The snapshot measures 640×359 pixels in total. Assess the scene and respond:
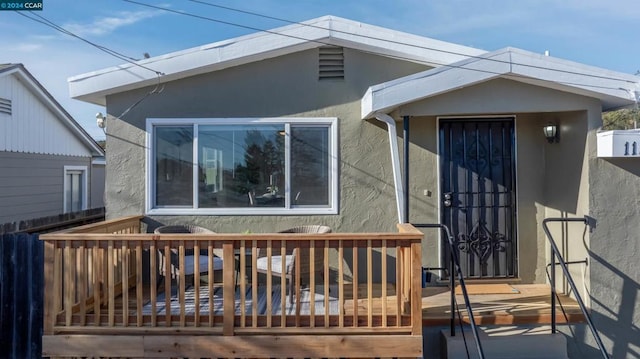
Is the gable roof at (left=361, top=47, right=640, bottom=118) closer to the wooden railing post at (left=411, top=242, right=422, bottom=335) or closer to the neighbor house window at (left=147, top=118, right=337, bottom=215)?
the neighbor house window at (left=147, top=118, right=337, bottom=215)

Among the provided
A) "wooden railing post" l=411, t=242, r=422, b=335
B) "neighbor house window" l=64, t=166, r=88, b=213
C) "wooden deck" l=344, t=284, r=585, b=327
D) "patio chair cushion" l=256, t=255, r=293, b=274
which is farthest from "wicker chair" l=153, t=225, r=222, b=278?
"neighbor house window" l=64, t=166, r=88, b=213

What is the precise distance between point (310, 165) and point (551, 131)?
2.78m

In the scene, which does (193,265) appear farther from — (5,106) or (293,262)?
(5,106)

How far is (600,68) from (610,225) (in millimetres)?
1556

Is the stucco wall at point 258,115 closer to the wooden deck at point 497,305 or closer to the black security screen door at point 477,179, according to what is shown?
the black security screen door at point 477,179

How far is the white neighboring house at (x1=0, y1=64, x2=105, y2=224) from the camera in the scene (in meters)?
8.28

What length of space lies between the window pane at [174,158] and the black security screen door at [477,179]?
3080 mm

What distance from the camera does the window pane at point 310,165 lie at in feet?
17.5

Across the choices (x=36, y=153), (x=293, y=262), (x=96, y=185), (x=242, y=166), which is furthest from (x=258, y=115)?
(x=96, y=185)

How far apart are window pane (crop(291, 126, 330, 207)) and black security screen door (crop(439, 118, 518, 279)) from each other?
1.42 meters

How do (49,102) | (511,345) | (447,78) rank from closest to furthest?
1. (511,345)
2. (447,78)
3. (49,102)

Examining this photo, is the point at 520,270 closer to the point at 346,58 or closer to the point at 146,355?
the point at 346,58

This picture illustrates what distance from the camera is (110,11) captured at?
7352mm

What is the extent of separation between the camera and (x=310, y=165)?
5.35 meters
